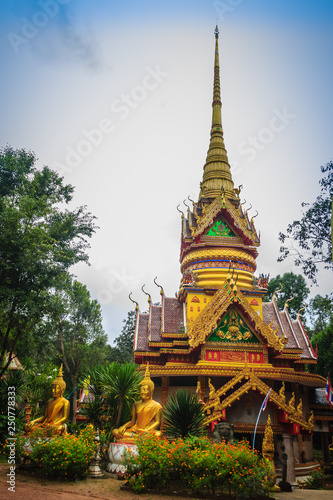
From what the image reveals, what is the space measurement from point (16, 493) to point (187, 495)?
10.7ft

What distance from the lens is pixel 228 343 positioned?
1747 centimetres

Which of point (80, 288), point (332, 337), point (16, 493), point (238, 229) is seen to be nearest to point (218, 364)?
point (238, 229)

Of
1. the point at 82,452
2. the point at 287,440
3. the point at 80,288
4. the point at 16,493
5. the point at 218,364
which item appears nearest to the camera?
the point at 16,493

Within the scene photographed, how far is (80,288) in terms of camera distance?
1526 inches

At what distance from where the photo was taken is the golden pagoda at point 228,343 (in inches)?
617

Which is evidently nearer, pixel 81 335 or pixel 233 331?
pixel 233 331

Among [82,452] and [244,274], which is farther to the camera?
[244,274]

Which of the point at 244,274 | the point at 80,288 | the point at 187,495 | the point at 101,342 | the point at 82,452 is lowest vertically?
the point at 187,495

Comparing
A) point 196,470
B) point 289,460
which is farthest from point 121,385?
point 289,460

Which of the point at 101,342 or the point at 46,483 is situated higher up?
the point at 101,342

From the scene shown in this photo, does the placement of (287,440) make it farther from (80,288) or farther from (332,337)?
(80,288)

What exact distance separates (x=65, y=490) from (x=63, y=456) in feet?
2.36

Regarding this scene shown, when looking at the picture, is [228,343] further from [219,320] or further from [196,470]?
[196,470]

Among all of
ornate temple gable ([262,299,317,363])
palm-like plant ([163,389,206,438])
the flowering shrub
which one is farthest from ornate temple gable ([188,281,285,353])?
the flowering shrub
